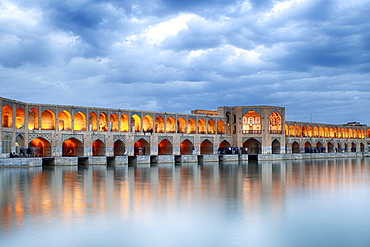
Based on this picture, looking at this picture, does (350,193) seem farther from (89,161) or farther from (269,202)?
(89,161)

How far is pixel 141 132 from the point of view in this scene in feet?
101

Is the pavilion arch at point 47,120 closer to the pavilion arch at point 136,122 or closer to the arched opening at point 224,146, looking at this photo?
the pavilion arch at point 136,122

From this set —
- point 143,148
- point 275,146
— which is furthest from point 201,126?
point 275,146

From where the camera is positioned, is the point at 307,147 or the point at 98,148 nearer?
the point at 98,148

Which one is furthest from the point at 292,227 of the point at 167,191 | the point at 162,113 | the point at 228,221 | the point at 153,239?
the point at 162,113

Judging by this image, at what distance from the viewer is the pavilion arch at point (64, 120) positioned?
27.5m

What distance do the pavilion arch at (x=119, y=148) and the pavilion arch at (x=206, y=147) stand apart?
8.87 metres

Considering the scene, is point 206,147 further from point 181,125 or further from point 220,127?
point 181,125

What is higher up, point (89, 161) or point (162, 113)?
point (162, 113)

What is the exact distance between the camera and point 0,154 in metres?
21.3

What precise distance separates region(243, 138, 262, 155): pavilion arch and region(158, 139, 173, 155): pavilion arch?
27.5ft

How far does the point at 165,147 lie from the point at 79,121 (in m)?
7.97

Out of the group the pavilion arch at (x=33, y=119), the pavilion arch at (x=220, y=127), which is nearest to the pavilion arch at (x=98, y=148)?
the pavilion arch at (x=33, y=119)

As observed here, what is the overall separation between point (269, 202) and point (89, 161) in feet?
58.9
